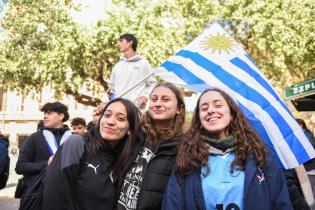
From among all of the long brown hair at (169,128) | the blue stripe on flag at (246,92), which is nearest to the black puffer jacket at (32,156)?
the long brown hair at (169,128)

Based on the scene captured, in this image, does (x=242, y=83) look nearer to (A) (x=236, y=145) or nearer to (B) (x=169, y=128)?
(B) (x=169, y=128)

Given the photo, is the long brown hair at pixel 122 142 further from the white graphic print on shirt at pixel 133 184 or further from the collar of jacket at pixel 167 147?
Answer: the collar of jacket at pixel 167 147

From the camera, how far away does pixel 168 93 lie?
3480 mm

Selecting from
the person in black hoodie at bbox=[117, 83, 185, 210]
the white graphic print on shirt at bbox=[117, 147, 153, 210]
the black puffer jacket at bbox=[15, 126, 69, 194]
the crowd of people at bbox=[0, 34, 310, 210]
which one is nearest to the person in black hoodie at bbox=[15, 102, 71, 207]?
the black puffer jacket at bbox=[15, 126, 69, 194]

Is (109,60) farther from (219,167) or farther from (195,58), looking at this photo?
(219,167)

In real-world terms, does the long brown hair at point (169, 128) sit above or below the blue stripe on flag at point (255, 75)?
below

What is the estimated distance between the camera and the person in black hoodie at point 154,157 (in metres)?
2.88

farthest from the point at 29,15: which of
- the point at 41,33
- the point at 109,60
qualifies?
the point at 109,60

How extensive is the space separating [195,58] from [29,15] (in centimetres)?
1323

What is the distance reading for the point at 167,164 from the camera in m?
2.96

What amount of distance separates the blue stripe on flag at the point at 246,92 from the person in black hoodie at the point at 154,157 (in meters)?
0.77

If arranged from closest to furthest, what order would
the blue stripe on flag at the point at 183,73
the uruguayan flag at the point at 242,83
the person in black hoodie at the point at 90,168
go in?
1. the person in black hoodie at the point at 90,168
2. the uruguayan flag at the point at 242,83
3. the blue stripe on flag at the point at 183,73

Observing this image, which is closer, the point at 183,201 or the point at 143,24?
the point at 183,201

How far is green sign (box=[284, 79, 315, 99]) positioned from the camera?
7238 mm
